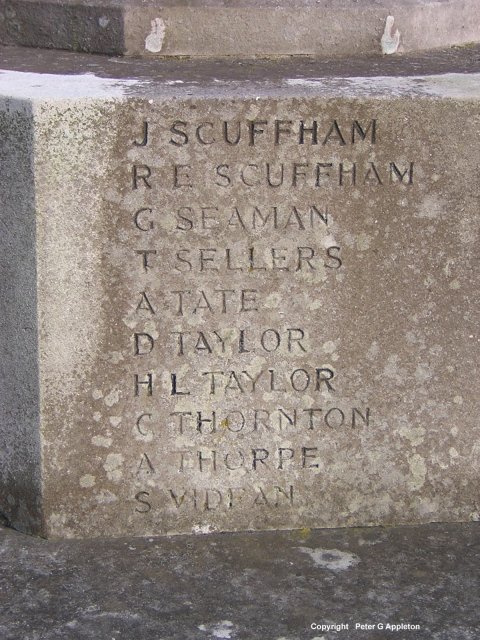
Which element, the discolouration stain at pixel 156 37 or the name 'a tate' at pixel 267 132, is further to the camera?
the discolouration stain at pixel 156 37

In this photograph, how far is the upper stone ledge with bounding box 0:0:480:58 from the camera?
3.70 m

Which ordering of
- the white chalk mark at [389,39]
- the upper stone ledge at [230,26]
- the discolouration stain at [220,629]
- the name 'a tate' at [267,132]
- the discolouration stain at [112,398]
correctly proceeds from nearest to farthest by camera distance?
Answer: the discolouration stain at [220,629] < the name 'a tate' at [267,132] < the discolouration stain at [112,398] < the upper stone ledge at [230,26] < the white chalk mark at [389,39]

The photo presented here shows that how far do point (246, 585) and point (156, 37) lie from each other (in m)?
1.73

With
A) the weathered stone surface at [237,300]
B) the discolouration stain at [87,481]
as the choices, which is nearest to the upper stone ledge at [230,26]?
the weathered stone surface at [237,300]

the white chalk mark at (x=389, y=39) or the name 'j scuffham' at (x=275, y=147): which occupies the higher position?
the white chalk mark at (x=389, y=39)

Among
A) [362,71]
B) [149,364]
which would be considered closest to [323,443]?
[149,364]

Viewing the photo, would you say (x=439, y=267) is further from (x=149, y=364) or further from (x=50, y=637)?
(x=50, y=637)

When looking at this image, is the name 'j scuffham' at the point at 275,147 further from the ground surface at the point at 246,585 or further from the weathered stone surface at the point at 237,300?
the ground surface at the point at 246,585

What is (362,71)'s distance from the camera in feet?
11.7

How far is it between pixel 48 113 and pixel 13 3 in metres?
0.94

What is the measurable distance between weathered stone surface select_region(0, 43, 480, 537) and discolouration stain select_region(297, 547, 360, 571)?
154 mm

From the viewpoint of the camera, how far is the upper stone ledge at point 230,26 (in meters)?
3.70

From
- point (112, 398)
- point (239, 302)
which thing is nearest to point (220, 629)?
point (112, 398)

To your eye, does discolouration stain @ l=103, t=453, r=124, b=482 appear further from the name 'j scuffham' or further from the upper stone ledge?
the upper stone ledge
